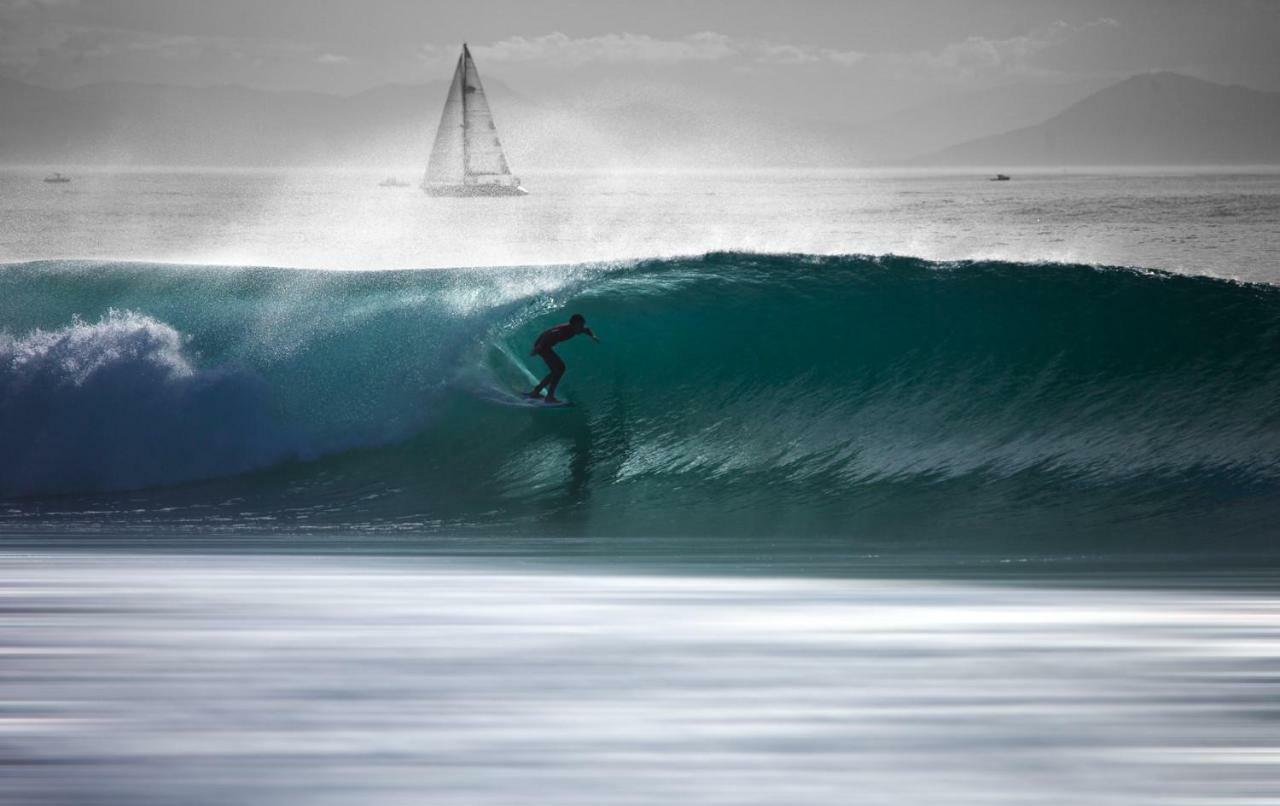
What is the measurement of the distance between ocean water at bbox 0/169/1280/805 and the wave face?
0.04 metres

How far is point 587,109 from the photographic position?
3967 inches

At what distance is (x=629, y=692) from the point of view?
471 centimetres

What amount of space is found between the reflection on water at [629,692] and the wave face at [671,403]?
2.34 m

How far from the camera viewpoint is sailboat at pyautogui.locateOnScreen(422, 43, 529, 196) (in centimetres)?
4488

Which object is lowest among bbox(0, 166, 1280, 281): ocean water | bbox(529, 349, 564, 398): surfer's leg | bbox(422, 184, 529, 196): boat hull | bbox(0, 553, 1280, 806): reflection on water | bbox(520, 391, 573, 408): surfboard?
bbox(0, 553, 1280, 806): reflection on water

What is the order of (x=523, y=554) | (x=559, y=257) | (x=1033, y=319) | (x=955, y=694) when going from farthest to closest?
1. (x=559, y=257)
2. (x=1033, y=319)
3. (x=523, y=554)
4. (x=955, y=694)

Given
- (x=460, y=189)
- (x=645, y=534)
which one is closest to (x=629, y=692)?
(x=645, y=534)

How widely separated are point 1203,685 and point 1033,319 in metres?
7.87

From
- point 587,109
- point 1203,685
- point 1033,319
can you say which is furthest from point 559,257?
point 587,109

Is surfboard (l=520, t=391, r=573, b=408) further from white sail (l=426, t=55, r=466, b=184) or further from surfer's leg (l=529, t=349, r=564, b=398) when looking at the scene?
white sail (l=426, t=55, r=466, b=184)

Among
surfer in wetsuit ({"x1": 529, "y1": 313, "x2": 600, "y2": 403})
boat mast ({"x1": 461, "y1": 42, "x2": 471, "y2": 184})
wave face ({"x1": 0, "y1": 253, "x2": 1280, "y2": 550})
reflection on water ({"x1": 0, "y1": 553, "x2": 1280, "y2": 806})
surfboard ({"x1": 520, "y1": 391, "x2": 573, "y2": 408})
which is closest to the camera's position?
reflection on water ({"x1": 0, "y1": 553, "x2": 1280, "y2": 806})

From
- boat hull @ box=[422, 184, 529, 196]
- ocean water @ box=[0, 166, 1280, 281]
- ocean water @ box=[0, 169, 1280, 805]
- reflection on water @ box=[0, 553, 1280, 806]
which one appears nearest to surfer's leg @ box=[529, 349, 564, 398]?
ocean water @ box=[0, 169, 1280, 805]

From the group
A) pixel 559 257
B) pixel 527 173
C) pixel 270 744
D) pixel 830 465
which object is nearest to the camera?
pixel 270 744

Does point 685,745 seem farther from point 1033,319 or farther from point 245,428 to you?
point 1033,319
